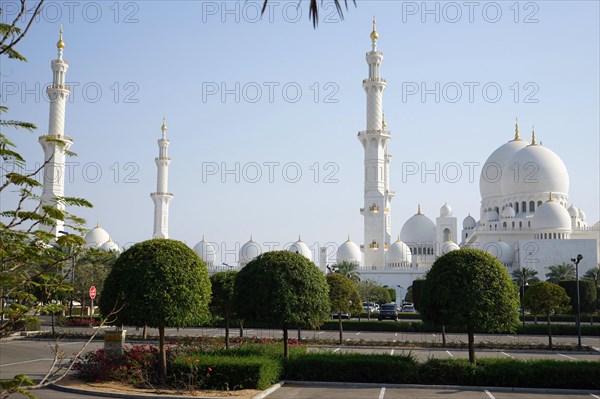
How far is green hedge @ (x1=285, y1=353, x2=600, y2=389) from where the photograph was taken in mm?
18594

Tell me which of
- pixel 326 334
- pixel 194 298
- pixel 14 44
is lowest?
pixel 326 334

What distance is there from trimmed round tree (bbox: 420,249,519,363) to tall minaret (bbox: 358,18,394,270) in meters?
62.3

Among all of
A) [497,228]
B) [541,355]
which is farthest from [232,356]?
[497,228]

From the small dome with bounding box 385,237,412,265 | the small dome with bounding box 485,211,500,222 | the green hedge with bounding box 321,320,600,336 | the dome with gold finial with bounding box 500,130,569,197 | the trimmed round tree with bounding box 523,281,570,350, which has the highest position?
the dome with gold finial with bounding box 500,130,569,197

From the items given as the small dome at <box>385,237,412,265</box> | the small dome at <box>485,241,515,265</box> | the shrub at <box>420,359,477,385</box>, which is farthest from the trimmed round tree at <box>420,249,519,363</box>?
the small dome at <box>385,237,412,265</box>

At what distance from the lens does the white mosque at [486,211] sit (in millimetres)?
78438

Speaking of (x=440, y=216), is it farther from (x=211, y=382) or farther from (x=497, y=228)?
(x=211, y=382)

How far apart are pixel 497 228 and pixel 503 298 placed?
7328 centimetres

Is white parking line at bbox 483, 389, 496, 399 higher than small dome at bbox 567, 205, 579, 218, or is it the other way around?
small dome at bbox 567, 205, 579, 218

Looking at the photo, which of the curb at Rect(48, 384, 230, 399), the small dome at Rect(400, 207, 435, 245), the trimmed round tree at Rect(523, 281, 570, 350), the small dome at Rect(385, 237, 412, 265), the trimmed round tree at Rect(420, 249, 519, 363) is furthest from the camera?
the small dome at Rect(400, 207, 435, 245)

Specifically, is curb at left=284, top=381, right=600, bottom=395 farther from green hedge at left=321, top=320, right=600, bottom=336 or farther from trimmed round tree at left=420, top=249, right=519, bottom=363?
green hedge at left=321, top=320, right=600, bottom=336

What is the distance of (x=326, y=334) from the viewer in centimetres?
4034

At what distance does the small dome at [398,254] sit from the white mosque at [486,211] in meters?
0.14

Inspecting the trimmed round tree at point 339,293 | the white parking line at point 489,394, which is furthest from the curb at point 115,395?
the trimmed round tree at point 339,293
